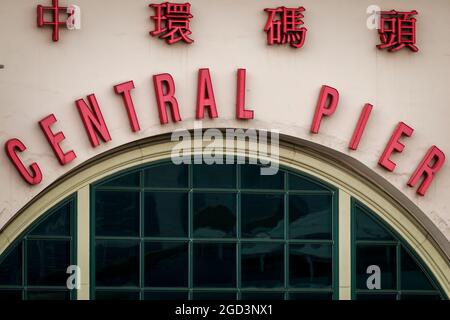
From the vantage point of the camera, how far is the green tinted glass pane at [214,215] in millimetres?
23312

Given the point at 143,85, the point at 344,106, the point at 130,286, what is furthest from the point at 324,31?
the point at 130,286

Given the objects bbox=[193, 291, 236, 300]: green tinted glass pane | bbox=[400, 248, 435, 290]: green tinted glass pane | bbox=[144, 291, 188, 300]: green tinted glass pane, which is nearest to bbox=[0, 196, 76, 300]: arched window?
bbox=[144, 291, 188, 300]: green tinted glass pane

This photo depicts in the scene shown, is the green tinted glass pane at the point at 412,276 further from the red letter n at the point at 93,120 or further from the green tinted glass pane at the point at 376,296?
the red letter n at the point at 93,120

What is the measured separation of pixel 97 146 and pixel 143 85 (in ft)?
3.44

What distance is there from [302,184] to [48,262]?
369cm

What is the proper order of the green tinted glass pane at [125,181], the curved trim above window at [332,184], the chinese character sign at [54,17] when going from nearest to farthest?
the chinese character sign at [54,17], the curved trim above window at [332,184], the green tinted glass pane at [125,181]

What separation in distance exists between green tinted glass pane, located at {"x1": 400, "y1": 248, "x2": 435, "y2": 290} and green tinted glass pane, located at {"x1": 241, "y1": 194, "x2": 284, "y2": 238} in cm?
178

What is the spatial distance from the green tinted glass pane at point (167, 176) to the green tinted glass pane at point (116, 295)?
1.51 m

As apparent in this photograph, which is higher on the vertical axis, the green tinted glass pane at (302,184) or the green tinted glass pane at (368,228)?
the green tinted glass pane at (302,184)

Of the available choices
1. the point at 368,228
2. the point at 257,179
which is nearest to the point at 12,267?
the point at 257,179

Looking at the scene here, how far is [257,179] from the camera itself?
23.4 metres

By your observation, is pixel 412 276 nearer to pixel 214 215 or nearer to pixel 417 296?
pixel 417 296

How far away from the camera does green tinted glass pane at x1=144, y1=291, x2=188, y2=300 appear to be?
2317 cm

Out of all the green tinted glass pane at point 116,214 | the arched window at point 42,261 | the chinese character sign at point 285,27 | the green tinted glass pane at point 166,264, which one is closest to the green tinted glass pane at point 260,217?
the green tinted glass pane at point 166,264
